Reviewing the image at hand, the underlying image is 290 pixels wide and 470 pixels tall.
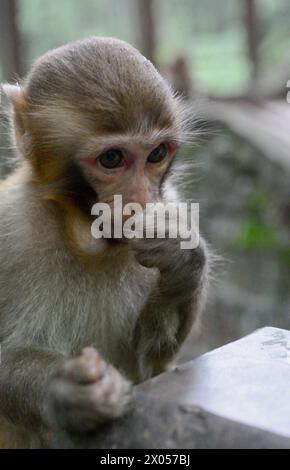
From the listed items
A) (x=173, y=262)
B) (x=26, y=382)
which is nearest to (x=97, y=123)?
(x=173, y=262)

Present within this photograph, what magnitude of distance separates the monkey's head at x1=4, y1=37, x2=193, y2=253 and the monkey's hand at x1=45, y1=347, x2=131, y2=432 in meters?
0.80

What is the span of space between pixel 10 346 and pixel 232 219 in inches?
202

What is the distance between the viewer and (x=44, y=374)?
2.90 metres

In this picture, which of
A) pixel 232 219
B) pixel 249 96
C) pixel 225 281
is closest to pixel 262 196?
pixel 232 219

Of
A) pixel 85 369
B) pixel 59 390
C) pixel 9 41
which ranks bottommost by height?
pixel 59 390

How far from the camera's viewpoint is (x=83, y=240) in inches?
123

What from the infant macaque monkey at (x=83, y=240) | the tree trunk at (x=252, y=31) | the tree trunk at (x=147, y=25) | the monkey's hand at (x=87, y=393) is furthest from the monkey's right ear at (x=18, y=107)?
the tree trunk at (x=252, y=31)

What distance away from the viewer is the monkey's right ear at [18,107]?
10.7 ft

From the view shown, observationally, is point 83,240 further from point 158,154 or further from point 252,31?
point 252,31

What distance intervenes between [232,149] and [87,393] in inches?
240

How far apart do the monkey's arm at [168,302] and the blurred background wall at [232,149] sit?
97.4 inches

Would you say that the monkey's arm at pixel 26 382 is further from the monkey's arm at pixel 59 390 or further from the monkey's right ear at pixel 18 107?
Result: the monkey's right ear at pixel 18 107

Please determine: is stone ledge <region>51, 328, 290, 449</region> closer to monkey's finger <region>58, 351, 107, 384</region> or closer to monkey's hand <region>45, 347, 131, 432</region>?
monkey's hand <region>45, 347, 131, 432</region>
